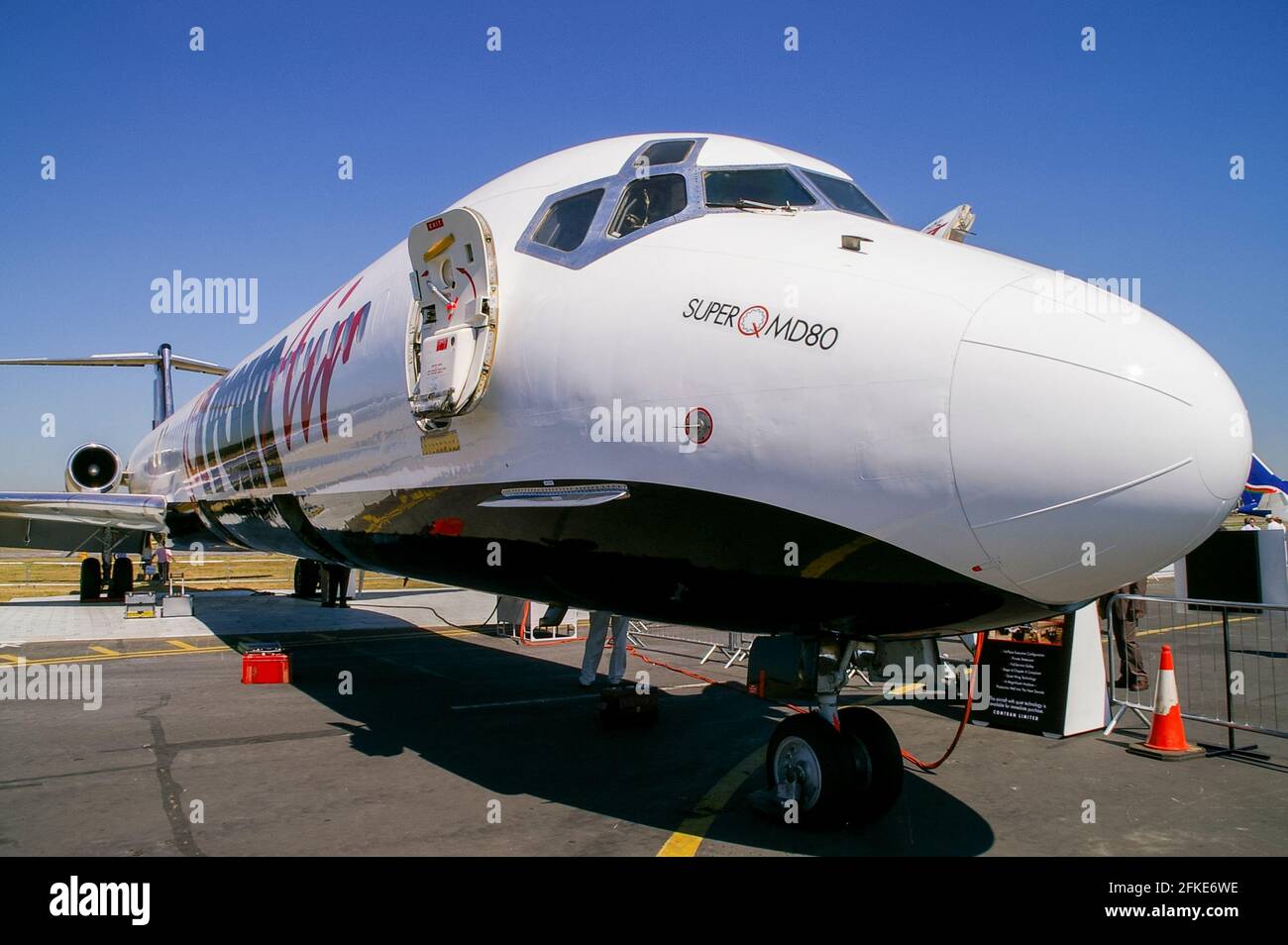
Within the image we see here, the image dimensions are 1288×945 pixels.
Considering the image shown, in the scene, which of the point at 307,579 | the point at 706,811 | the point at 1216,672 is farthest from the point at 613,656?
the point at 307,579

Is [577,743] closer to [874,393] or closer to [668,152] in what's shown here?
[668,152]

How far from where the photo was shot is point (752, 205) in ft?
16.8

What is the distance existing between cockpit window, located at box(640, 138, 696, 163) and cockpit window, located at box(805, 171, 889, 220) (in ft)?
2.45

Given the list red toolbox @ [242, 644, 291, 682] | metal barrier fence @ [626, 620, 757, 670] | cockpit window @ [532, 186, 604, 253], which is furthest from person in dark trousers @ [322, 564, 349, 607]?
cockpit window @ [532, 186, 604, 253]

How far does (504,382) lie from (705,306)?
1402 millimetres

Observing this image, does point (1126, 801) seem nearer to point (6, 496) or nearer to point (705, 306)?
point (705, 306)

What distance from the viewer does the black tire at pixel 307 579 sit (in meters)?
23.1

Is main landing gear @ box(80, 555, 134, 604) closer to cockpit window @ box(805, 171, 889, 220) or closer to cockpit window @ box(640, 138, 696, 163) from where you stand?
cockpit window @ box(640, 138, 696, 163)

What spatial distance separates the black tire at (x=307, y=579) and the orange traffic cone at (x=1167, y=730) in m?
19.5

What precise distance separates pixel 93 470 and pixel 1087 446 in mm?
24315

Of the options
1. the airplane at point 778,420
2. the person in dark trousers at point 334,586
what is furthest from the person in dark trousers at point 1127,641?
the person in dark trousers at point 334,586
